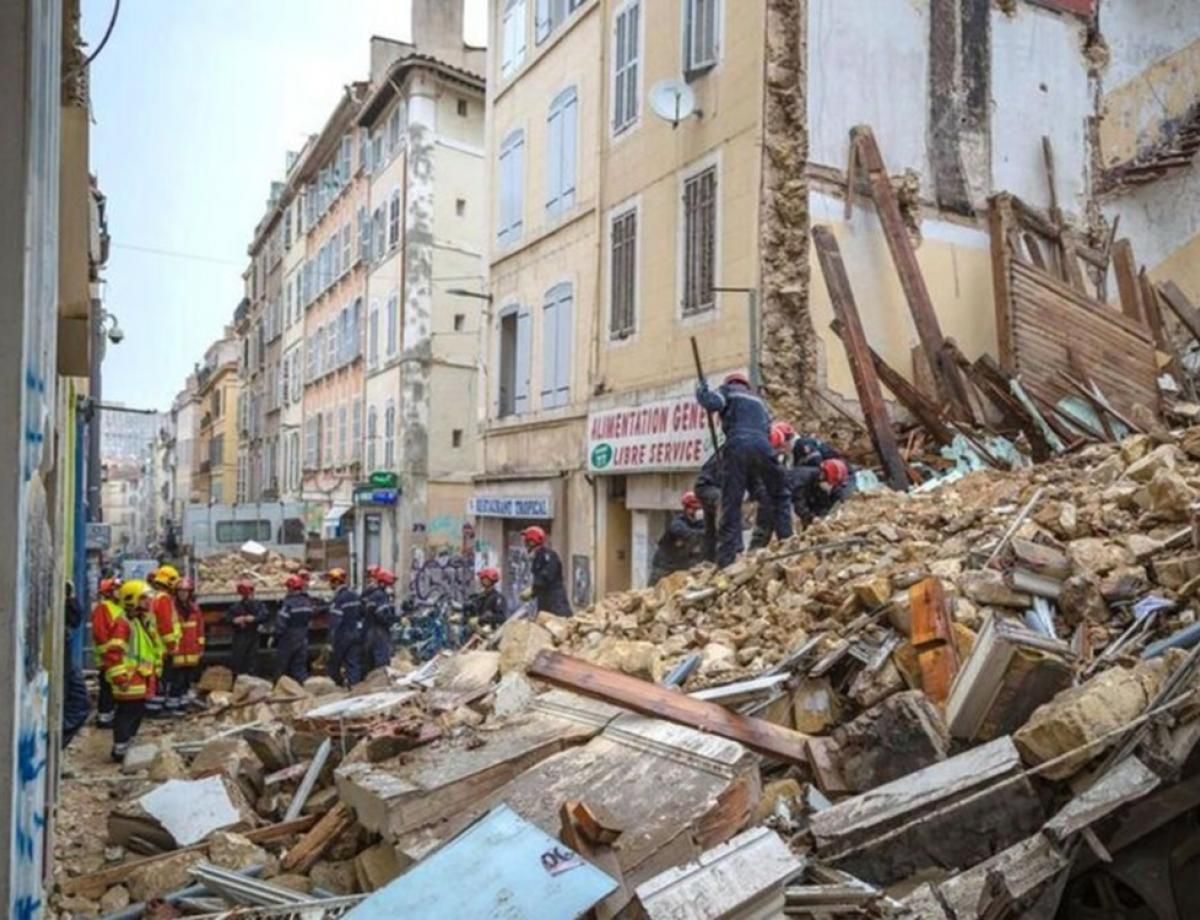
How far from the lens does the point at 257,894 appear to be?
15.8 feet

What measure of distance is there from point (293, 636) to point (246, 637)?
33.3 inches

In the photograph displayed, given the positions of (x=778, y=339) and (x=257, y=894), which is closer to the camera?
(x=257, y=894)

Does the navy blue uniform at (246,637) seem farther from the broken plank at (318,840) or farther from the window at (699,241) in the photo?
the broken plank at (318,840)

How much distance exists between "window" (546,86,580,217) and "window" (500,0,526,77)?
6.78 feet

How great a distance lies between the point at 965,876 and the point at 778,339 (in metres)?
9.22

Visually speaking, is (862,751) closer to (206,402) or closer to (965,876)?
(965,876)

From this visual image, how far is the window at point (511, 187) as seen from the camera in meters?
19.4

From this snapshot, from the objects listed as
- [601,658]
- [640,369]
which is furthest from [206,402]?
[601,658]

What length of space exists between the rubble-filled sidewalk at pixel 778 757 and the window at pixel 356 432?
23.1 meters

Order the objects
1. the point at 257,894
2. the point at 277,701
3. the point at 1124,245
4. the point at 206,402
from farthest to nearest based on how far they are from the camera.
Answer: the point at 206,402, the point at 1124,245, the point at 277,701, the point at 257,894

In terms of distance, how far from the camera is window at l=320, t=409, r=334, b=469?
34719 mm

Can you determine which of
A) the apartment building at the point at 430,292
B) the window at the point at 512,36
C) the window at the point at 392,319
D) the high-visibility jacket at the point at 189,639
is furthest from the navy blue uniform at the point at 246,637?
the window at the point at 392,319

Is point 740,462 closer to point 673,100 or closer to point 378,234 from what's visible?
point 673,100

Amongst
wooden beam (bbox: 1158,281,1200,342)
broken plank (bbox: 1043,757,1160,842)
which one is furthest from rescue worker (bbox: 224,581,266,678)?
wooden beam (bbox: 1158,281,1200,342)
